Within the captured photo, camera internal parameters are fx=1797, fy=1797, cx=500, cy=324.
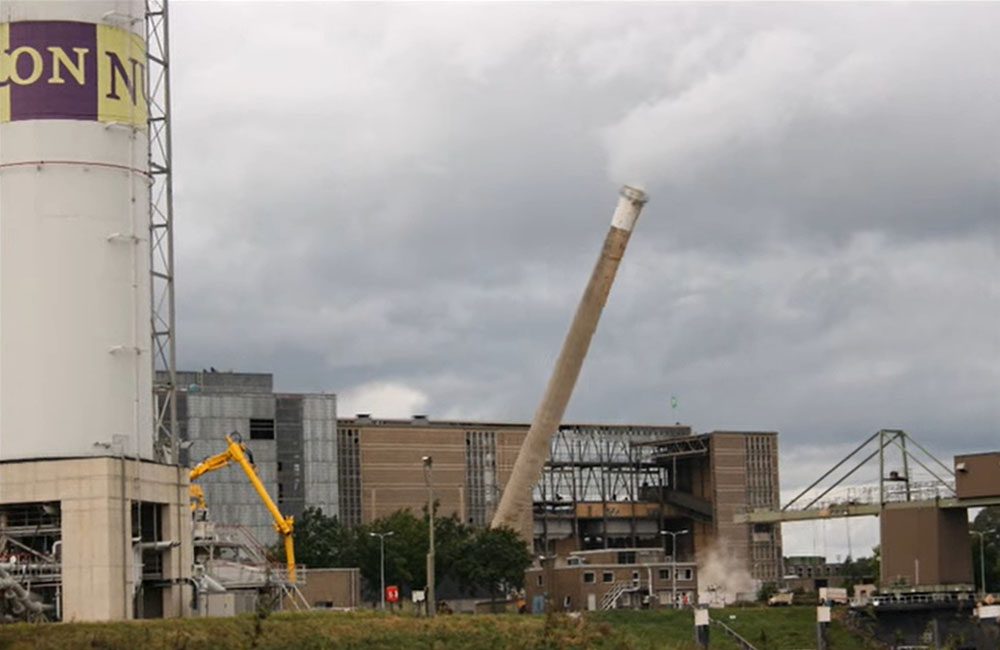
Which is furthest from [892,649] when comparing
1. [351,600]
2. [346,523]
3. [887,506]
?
[346,523]

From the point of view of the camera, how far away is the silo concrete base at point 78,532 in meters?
77.8

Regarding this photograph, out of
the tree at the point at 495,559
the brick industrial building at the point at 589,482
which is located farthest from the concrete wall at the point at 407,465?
the tree at the point at 495,559

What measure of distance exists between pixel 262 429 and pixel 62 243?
325ft

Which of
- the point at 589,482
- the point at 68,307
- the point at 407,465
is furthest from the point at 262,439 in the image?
the point at 68,307

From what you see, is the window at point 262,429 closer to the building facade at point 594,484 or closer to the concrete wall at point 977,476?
the building facade at point 594,484

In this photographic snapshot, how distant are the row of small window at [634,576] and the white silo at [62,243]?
2397 inches

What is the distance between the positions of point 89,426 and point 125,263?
24.9ft

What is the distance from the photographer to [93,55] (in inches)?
3179

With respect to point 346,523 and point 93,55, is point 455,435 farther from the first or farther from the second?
point 93,55

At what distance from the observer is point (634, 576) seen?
13888cm

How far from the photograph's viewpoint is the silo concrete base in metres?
77.8

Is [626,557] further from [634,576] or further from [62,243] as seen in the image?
[62,243]

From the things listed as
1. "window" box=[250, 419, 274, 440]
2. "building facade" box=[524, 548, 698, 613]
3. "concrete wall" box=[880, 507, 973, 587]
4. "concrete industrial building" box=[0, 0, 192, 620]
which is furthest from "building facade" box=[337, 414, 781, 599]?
"concrete industrial building" box=[0, 0, 192, 620]

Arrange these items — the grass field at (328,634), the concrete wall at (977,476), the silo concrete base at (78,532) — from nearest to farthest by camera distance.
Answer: the grass field at (328,634)
the silo concrete base at (78,532)
the concrete wall at (977,476)
